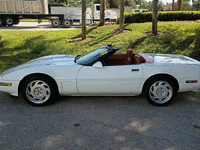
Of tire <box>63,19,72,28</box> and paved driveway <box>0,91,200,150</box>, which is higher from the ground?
tire <box>63,19,72,28</box>

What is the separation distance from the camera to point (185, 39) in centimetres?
1023

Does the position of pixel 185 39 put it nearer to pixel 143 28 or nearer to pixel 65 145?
pixel 143 28

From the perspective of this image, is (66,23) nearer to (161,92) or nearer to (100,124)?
(161,92)

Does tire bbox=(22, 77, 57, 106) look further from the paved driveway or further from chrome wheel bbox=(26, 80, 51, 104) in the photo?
the paved driveway

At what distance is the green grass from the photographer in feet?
30.1

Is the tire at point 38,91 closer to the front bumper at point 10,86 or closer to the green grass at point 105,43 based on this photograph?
the front bumper at point 10,86

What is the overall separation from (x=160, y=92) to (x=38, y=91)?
8.18 feet

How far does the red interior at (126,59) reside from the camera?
4.36 meters

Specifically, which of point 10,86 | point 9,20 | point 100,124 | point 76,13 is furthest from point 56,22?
point 100,124

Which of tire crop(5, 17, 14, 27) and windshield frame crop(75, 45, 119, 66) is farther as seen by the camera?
tire crop(5, 17, 14, 27)

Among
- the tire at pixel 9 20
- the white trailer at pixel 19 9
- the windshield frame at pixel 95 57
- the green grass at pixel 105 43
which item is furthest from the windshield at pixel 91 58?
the tire at pixel 9 20

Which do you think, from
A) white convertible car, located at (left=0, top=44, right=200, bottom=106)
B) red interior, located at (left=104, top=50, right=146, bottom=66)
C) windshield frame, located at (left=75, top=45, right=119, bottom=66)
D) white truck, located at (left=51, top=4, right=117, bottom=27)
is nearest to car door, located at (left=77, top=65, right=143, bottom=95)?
white convertible car, located at (left=0, top=44, right=200, bottom=106)

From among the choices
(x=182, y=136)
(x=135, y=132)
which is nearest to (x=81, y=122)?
(x=135, y=132)

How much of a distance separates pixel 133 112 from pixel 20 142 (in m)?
2.05
